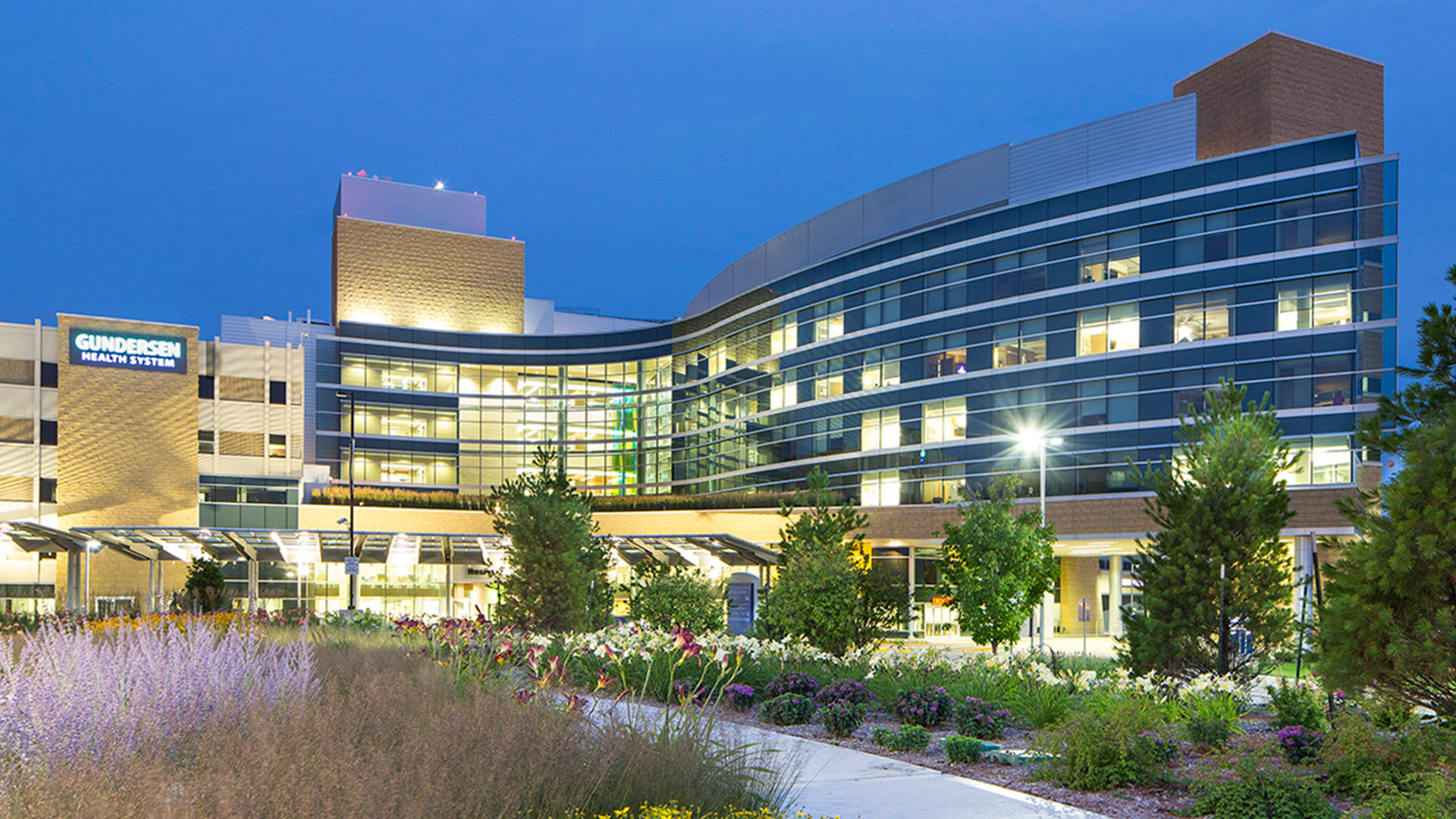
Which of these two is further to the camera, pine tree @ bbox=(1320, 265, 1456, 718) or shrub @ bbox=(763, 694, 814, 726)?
shrub @ bbox=(763, 694, 814, 726)

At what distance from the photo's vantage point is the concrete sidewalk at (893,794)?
28.5ft

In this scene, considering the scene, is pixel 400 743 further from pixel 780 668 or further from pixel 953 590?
pixel 953 590

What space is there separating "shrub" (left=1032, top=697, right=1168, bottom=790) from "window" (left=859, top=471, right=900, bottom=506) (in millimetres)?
49107

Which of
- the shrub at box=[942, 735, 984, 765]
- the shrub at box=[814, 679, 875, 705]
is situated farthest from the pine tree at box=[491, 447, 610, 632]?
the shrub at box=[942, 735, 984, 765]

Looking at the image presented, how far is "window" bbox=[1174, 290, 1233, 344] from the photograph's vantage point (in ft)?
161

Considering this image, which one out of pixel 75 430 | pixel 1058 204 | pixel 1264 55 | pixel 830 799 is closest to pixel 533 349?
pixel 75 430

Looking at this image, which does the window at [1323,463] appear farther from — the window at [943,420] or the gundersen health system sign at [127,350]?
the gundersen health system sign at [127,350]

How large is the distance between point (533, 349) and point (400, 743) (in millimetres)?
75643

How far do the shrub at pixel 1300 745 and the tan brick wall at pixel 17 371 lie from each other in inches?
2580

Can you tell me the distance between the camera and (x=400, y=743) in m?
7.07

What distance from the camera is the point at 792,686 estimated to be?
49.2 ft

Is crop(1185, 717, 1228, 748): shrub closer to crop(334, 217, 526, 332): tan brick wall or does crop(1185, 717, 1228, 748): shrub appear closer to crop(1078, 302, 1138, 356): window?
crop(1078, 302, 1138, 356): window

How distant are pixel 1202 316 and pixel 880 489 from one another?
18607mm

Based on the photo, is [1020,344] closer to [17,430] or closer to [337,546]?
[337,546]
